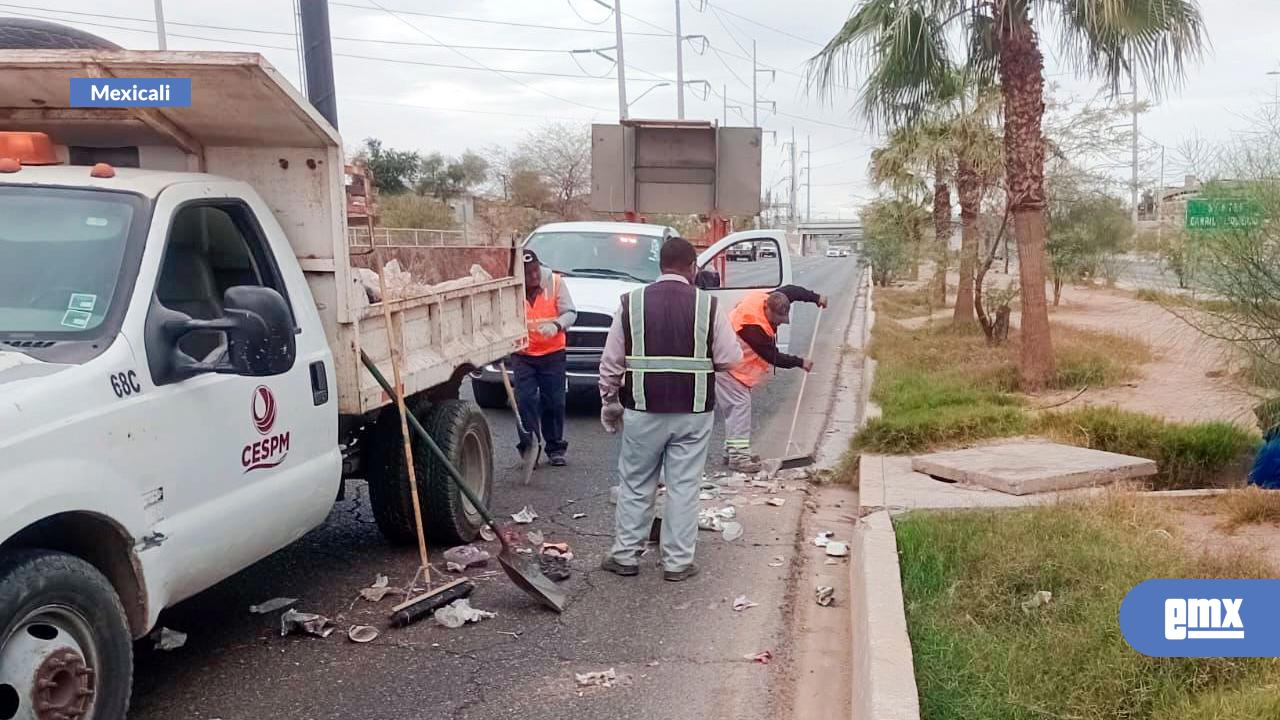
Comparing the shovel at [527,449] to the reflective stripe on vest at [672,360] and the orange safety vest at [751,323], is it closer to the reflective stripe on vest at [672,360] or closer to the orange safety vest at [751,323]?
the orange safety vest at [751,323]

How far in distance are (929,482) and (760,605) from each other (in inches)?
89.3

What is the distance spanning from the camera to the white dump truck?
335 centimetres

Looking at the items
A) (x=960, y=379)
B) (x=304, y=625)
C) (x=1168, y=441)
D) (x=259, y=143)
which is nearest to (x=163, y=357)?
(x=259, y=143)

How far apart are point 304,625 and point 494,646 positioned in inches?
34.5

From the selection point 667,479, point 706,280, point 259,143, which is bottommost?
point 667,479

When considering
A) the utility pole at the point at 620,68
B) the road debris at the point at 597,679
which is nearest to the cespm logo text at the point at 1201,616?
the road debris at the point at 597,679

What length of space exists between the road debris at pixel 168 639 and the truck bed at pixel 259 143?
3.96 ft

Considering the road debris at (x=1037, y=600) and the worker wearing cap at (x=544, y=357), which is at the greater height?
the worker wearing cap at (x=544, y=357)

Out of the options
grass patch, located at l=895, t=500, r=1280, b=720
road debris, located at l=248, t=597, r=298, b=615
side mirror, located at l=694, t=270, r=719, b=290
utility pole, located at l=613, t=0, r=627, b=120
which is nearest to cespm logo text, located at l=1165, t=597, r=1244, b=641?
grass patch, located at l=895, t=500, r=1280, b=720

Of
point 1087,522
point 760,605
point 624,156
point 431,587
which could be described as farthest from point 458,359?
point 624,156

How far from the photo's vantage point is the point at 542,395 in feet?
29.1

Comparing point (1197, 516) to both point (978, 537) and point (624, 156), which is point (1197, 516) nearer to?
point (978, 537)

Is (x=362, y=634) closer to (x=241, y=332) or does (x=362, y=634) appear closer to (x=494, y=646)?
(x=494, y=646)

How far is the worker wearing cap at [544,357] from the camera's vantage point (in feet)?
28.1
